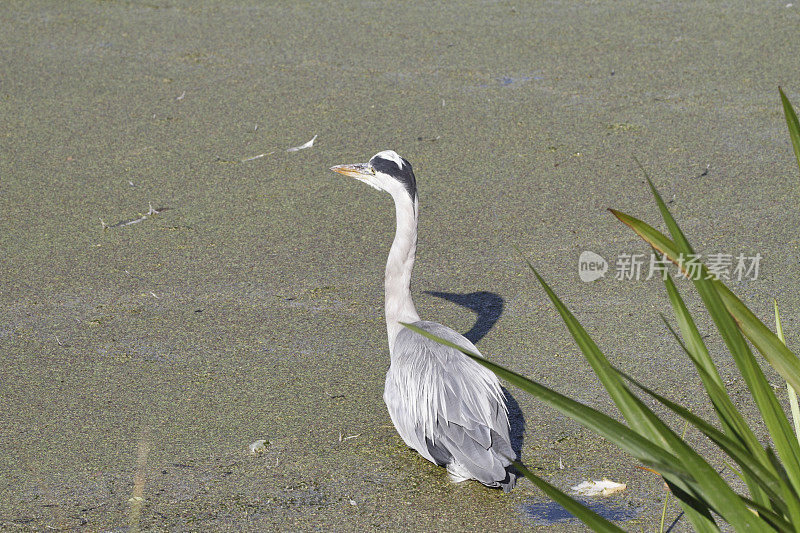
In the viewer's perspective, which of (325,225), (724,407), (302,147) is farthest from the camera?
(302,147)

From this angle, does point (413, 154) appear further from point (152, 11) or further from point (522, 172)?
point (152, 11)

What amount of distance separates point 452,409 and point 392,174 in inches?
41.0

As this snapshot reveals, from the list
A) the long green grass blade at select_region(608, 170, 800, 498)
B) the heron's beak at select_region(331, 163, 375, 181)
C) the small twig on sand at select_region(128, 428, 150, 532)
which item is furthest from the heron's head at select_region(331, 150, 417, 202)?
the long green grass blade at select_region(608, 170, 800, 498)

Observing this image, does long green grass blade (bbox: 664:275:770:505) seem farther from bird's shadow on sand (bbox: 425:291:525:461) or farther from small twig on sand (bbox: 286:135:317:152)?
small twig on sand (bbox: 286:135:317:152)

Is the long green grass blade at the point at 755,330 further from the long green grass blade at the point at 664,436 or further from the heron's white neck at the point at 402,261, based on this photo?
the heron's white neck at the point at 402,261

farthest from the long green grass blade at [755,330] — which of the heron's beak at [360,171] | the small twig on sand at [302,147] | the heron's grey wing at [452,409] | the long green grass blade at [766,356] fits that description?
the small twig on sand at [302,147]

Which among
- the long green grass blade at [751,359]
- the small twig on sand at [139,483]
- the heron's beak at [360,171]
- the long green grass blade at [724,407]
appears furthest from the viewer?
the heron's beak at [360,171]

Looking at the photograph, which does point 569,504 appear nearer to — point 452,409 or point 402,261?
point 452,409

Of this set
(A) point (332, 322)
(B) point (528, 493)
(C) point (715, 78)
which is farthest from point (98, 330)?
(C) point (715, 78)

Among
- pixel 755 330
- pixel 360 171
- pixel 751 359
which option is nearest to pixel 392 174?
pixel 360 171

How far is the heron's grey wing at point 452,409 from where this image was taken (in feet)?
9.01

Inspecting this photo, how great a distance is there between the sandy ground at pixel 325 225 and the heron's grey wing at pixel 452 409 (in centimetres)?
12

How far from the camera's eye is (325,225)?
4.65 m

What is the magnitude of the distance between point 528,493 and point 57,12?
6.49 m
